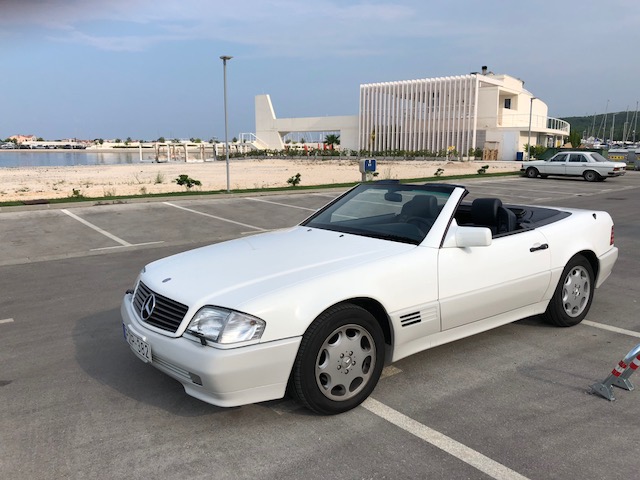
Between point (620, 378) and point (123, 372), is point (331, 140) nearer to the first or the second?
point (123, 372)

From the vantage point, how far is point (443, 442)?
3020mm

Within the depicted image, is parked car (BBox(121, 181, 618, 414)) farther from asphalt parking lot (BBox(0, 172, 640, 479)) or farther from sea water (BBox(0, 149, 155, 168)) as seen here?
sea water (BBox(0, 149, 155, 168))

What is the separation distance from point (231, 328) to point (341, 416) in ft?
3.14

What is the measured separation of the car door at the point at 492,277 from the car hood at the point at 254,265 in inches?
16.2

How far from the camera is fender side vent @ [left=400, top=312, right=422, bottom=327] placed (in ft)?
11.6

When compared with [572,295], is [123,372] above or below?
below

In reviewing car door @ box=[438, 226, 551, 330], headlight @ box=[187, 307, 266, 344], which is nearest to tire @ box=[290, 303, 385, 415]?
headlight @ box=[187, 307, 266, 344]

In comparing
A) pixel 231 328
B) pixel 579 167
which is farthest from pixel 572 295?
pixel 579 167

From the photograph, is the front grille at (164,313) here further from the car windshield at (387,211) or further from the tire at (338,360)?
the car windshield at (387,211)

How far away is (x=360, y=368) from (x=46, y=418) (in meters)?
2.03

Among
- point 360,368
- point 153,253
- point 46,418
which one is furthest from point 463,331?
point 153,253

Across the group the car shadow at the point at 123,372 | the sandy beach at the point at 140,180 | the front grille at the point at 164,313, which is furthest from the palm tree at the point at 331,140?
the front grille at the point at 164,313

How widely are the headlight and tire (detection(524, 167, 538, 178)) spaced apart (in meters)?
29.3

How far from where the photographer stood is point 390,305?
3.47 m
